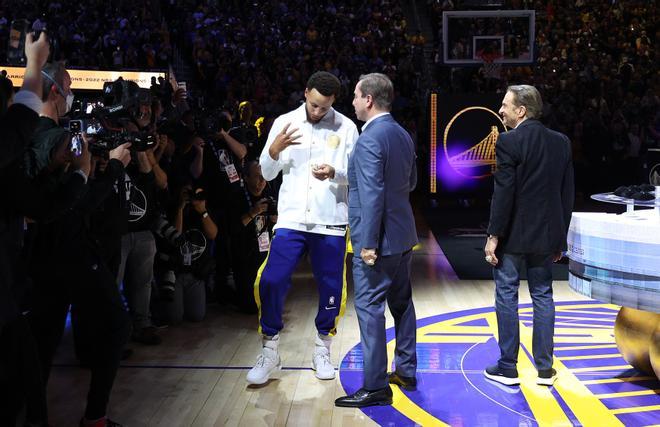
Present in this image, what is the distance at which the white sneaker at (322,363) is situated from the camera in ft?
15.0

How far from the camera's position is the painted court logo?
3.97m

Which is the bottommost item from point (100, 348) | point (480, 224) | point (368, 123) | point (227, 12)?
point (480, 224)

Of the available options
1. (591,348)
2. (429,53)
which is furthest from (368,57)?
(591,348)

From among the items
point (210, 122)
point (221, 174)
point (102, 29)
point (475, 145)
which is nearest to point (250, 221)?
point (221, 174)

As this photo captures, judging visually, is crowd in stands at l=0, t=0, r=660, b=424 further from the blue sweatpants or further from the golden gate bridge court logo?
the golden gate bridge court logo

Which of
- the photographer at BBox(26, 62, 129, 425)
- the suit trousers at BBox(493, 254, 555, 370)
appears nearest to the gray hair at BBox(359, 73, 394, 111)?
A: the suit trousers at BBox(493, 254, 555, 370)

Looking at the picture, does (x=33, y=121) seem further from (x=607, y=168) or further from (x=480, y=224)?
(x=607, y=168)

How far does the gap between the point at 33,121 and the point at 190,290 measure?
135 inches

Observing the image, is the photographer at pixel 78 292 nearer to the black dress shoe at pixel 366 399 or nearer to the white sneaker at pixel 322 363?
the black dress shoe at pixel 366 399

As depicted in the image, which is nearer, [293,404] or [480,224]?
[293,404]

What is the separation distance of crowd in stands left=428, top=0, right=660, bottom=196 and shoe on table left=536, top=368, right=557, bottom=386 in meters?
10.1

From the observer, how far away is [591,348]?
516 cm

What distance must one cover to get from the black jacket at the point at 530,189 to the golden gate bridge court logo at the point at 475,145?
7.17 meters

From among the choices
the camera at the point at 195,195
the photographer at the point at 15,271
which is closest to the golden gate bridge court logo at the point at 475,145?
the camera at the point at 195,195
